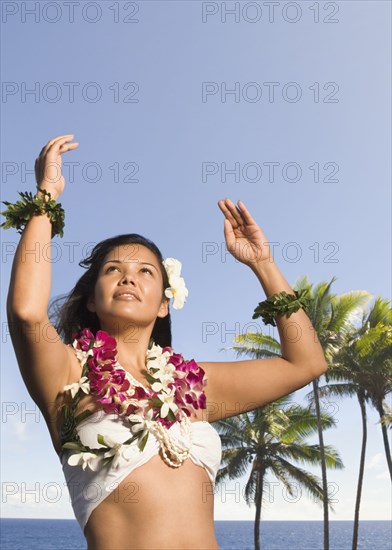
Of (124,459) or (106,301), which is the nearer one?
(124,459)

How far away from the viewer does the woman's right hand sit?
2.63 metres

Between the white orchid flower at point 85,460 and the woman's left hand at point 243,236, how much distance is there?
1.16 m

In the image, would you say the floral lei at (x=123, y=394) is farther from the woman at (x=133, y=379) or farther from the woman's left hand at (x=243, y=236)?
the woman's left hand at (x=243, y=236)

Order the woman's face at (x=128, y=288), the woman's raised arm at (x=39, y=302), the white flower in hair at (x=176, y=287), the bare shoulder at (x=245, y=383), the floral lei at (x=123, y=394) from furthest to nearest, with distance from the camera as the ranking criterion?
A: the white flower in hair at (x=176, y=287) < the bare shoulder at (x=245, y=383) < the woman's face at (x=128, y=288) < the floral lei at (x=123, y=394) < the woman's raised arm at (x=39, y=302)

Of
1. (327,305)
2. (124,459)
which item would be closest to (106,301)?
(124,459)

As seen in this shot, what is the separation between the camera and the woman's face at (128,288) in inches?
116

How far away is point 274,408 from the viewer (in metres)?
27.0

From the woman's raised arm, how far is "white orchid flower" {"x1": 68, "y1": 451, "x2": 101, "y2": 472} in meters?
0.22

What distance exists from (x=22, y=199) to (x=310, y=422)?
26.0 m

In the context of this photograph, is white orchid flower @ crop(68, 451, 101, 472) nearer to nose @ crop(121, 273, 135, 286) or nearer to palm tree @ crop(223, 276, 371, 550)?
nose @ crop(121, 273, 135, 286)

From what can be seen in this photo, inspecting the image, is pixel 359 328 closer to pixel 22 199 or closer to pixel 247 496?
pixel 247 496

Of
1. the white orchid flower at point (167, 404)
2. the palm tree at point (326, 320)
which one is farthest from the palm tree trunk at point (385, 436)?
the white orchid flower at point (167, 404)

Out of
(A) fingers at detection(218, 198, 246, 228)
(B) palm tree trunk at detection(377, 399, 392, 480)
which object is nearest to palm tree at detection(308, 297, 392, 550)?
(B) palm tree trunk at detection(377, 399, 392, 480)

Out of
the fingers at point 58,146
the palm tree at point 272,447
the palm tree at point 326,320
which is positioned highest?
the fingers at point 58,146
